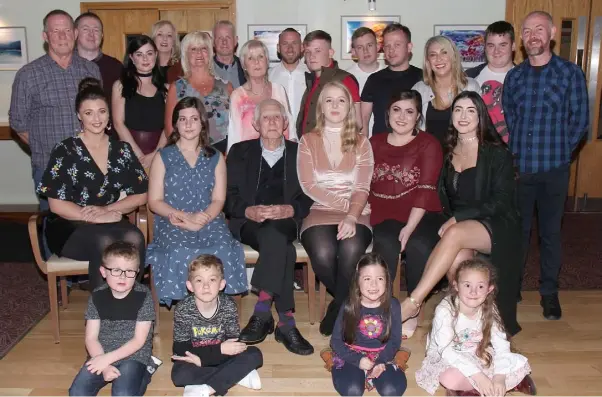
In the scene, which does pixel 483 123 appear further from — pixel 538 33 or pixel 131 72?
pixel 131 72

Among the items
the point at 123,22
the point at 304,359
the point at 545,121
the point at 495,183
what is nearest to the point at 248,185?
the point at 304,359

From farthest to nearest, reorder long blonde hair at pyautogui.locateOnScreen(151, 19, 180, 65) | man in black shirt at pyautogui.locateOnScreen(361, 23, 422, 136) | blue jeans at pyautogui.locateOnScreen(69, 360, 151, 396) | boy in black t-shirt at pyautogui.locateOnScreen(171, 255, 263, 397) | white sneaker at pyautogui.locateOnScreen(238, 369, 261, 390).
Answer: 1. long blonde hair at pyautogui.locateOnScreen(151, 19, 180, 65)
2. man in black shirt at pyautogui.locateOnScreen(361, 23, 422, 136)
3. white sneaker at pyautogui.locateOnScreen(238, 369, 261, 390)
4. boy in black t-shirt at pyautogui.locateOnScreen(171, 255, 263, 397)
5. blue jeans at pyautogui.locateOnScreen(69, 360, 151, 396)

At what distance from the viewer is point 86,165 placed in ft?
11.3

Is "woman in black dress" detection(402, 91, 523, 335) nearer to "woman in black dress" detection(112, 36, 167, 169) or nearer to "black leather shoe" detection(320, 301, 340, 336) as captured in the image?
"black leather shoe" detection(320, 301, 340, 336)

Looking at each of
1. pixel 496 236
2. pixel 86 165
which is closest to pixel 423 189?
pixel 496 236

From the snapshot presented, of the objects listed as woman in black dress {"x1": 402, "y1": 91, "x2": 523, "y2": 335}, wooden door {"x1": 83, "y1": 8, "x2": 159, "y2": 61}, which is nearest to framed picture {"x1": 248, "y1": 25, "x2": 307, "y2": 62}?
wooden door {"x1": 83, "y1": 8, "x2": 159, "y2": 61}

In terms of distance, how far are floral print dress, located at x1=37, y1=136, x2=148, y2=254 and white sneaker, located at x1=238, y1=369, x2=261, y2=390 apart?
127 centimetres

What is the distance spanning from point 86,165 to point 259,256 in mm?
1103

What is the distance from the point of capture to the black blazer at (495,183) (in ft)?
11.0

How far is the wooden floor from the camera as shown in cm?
295

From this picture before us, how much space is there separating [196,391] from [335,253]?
3.56 feet

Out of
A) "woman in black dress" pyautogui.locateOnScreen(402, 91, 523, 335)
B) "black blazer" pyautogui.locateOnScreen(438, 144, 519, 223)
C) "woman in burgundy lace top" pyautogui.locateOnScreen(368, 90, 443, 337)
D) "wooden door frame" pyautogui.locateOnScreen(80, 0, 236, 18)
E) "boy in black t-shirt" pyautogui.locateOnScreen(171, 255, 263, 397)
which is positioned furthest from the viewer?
"wooden door frame" pyautogui.locateOnScreen(80, 0, 236, 18)

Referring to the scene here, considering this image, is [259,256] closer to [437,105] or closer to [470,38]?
[437,105]

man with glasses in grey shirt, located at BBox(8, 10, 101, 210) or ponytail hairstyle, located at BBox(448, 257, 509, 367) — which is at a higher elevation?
man with glasses in grey shirt, located at BBox(8, 10, 101, 210)
